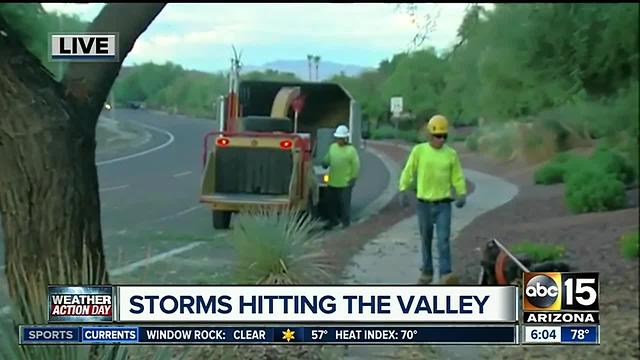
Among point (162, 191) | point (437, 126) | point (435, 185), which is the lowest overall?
point (162, 191)

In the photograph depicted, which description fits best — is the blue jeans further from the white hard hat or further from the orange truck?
the white hard hat

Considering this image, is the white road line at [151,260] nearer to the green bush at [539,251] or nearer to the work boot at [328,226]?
the work boot at [328,226]

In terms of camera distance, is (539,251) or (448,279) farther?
(539,251)

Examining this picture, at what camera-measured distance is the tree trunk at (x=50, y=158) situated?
5.20 m

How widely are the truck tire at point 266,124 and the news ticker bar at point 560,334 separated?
6239 millimetres

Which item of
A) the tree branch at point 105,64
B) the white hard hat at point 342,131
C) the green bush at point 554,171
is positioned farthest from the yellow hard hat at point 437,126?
A: the green bush at point 554,171

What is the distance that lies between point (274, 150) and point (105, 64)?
7.11m

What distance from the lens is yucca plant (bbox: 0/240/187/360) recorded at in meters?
4.59

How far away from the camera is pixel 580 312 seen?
452cm

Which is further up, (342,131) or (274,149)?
(342,131)

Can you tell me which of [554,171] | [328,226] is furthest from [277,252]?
[554,171]

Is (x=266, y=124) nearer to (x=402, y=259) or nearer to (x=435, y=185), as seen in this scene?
(x=402, y=259)

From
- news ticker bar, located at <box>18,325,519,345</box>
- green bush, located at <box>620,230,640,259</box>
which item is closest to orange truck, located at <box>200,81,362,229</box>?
green bush, located at <box>620,230,640,259</box>

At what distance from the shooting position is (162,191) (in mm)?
16547
